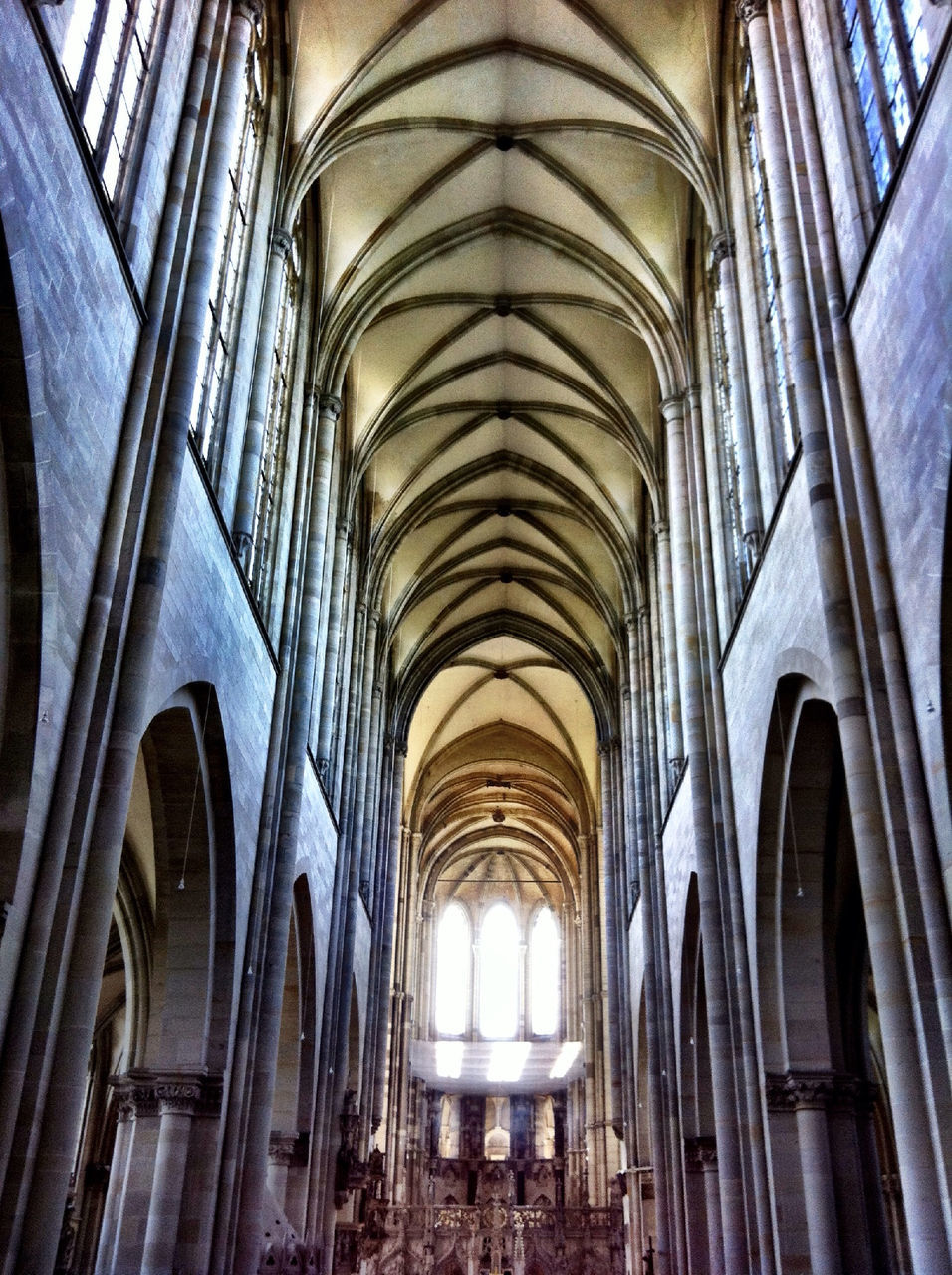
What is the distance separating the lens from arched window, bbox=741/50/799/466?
14680mm

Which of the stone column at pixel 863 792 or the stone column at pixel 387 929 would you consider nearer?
the stone column at pixel 863 792

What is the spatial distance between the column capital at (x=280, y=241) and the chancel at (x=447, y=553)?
0.41 meters

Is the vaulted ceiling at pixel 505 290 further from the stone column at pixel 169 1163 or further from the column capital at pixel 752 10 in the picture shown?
the stone column at pixel 169 1163

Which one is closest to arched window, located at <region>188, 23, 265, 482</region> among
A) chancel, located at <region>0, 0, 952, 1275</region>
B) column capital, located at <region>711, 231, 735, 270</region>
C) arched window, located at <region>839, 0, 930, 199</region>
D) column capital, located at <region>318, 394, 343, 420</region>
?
chancel, located at <region>0, 0, 952, 1275</region>

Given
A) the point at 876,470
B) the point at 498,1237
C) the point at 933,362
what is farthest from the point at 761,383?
the point at 498,1237

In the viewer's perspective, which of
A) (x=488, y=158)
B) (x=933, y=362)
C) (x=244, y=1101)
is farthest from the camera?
(x=488, y=158)

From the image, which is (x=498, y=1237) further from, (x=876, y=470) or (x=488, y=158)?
(x=876, y=470)

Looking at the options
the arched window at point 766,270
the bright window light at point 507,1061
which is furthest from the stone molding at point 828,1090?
the bright window light at point 507,1061

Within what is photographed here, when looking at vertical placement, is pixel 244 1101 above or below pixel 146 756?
below

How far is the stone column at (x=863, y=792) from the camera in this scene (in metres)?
Answer: 8.62

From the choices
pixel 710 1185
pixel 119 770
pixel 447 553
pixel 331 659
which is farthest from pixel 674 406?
pixel 119 770

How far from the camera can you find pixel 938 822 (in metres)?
8.99

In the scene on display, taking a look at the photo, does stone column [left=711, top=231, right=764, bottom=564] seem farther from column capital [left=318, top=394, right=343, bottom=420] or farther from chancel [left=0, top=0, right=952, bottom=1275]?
column capital [left=318, top=394, right=343, bottom=420]

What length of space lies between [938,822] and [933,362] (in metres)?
3.25
